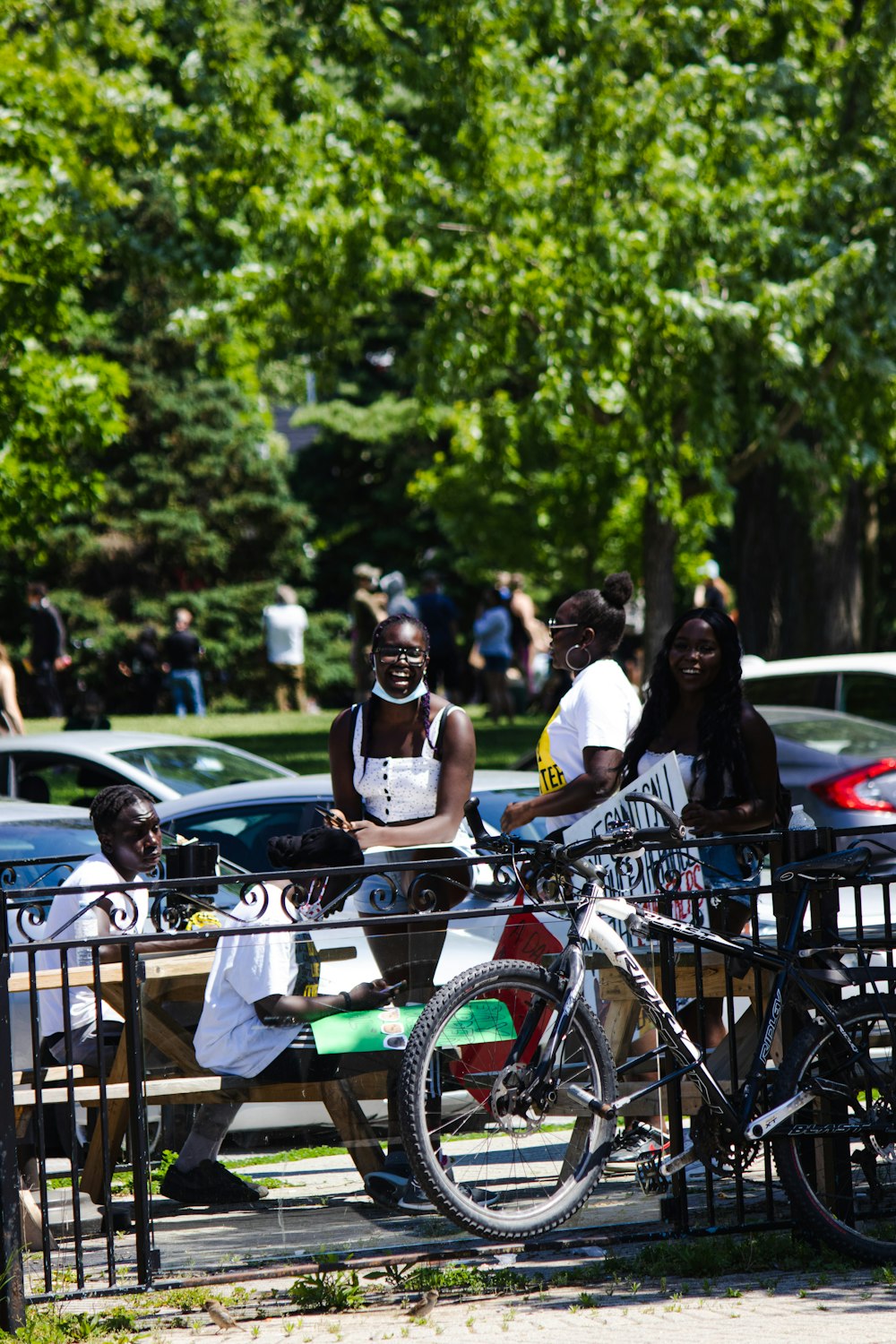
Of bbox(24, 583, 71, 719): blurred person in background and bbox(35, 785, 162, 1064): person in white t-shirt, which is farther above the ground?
bbox(24, 583, 71, 719): blurred person in background

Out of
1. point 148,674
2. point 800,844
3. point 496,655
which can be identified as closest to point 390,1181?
point 800,844

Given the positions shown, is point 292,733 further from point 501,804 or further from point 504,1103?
point 504,1103

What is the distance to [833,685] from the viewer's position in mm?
13125

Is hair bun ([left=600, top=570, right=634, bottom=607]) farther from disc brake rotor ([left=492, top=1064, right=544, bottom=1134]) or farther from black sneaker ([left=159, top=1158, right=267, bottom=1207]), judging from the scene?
black sneaker ([left=159, top=1158, right=267, bottom=1207])

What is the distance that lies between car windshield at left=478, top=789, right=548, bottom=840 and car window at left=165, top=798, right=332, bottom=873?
74 cm

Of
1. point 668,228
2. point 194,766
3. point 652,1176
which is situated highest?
point 668,228

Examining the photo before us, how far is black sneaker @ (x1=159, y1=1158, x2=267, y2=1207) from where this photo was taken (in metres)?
5.39

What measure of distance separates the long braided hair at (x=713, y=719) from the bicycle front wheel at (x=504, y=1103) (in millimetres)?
1145

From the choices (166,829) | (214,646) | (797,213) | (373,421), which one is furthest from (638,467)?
(373,421)

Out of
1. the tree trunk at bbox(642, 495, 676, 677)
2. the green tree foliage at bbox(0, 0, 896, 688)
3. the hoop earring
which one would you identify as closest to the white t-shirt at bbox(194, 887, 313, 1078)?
the hoop earring

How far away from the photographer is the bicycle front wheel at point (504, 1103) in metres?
4.52

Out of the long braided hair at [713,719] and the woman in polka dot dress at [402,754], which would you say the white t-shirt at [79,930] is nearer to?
the woman in polka dot dress at [402,754]

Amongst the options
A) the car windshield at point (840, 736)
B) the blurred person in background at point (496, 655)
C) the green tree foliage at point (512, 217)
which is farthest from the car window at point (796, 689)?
the blurred person in background at point (496, 655)

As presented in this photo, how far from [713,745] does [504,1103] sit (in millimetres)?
1498
